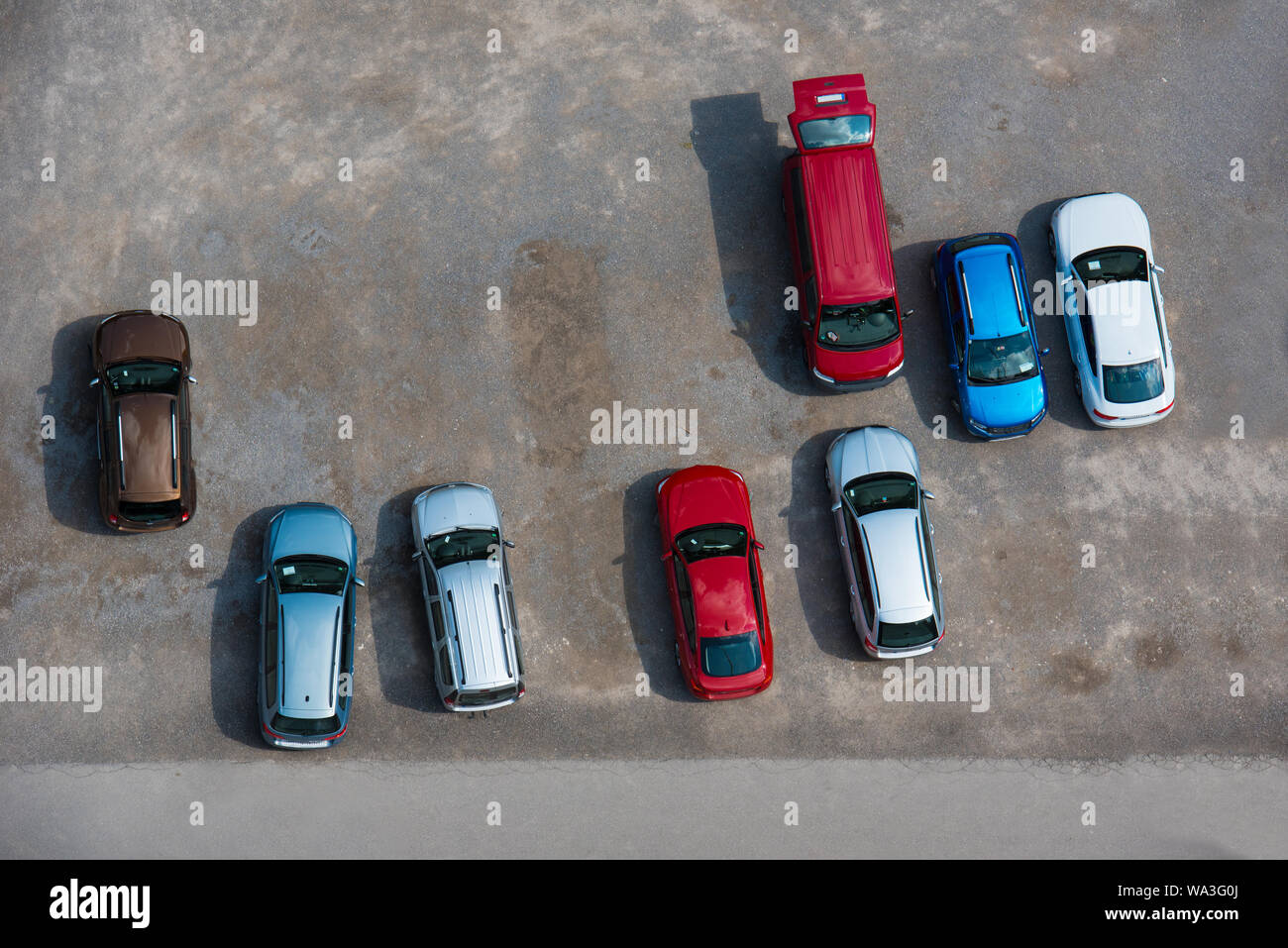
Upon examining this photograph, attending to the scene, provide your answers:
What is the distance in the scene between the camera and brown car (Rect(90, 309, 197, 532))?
13.9 meters

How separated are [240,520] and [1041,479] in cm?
1236

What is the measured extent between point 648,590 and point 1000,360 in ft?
20.7

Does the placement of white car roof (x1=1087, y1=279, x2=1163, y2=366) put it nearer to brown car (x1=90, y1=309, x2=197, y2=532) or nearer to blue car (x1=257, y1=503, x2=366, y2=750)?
blue car (x1=257, y1=503, x2=366, y2=750)

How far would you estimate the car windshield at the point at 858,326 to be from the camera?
14.2 meters

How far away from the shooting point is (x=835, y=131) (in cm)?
1423

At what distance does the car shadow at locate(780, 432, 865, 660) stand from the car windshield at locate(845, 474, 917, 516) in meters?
0.75

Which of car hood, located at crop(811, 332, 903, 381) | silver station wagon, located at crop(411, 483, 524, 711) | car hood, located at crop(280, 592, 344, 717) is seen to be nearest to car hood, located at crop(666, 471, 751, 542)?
car hood, located at crop(811, 332, 903, 381)

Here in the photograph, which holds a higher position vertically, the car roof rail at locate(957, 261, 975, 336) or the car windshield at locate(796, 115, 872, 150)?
the car windshield at locate(796, 115, 872, 150)

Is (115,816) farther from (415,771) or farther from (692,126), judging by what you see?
(692,126)

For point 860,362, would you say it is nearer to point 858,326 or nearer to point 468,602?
point 858,326

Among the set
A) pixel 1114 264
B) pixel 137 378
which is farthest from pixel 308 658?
pixel 1114 264

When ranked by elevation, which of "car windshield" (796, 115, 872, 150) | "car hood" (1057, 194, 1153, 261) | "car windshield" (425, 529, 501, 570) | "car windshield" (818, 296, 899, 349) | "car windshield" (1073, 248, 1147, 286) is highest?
"car windshield" (796, 115, 872, 150)

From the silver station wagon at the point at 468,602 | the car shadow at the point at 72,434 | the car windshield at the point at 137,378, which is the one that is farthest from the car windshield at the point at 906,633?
the car shadow at the point at 72,434

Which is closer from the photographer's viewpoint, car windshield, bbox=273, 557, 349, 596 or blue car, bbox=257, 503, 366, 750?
blue car, bbox=257, 503, 366, 750
